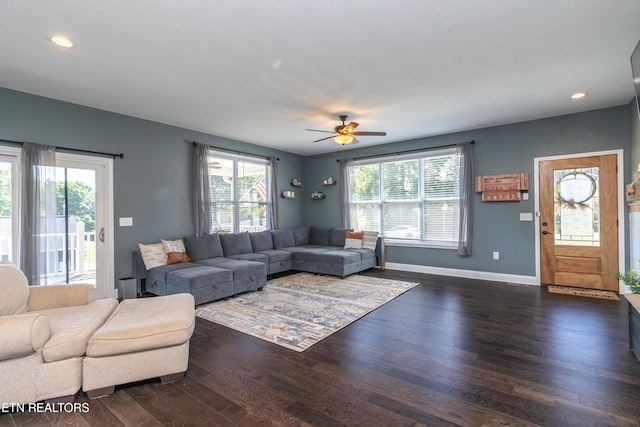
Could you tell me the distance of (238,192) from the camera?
20.5 feet

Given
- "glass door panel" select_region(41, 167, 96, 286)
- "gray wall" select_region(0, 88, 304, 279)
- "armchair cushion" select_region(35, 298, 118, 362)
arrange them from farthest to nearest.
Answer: "glass door panel" select_region(41, 167, 96, 286), "gray wall" select_region(0, 88, 304, 279), "armchair cushion" select_region(35, 298, 118, 362)

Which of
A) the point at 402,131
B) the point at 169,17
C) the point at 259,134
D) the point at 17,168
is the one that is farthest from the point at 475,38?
the point at 17,168

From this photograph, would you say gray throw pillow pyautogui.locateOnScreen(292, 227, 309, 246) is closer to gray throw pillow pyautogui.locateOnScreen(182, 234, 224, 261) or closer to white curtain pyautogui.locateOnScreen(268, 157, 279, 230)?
white curtain pyautogui.locateOnScreen(268, 157, 279, 230)

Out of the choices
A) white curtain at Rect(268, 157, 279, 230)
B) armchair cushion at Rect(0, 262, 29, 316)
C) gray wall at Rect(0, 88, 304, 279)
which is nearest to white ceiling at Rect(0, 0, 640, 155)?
gray wall at Rect(0, 88, 304, 279)

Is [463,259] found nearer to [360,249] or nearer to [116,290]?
[360,249]

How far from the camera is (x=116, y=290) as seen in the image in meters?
4.40

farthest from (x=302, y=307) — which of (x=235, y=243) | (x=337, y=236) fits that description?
(x=337, y=236)

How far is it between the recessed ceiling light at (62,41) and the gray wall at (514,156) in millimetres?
5391

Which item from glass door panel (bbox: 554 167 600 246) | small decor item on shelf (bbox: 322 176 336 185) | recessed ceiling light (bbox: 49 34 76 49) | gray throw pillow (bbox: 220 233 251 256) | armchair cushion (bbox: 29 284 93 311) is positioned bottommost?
armchair cushion (bbox: 29 284 93 311)

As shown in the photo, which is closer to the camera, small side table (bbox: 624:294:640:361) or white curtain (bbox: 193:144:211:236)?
small side table (bbox: 624:294:640:361)

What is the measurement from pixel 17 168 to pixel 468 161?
6.55 metres

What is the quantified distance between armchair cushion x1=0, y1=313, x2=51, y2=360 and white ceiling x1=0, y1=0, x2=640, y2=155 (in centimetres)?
210

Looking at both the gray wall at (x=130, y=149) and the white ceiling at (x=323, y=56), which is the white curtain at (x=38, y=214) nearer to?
the gray wall at (x=130, y=149)

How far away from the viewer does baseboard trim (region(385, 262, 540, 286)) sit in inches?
201
